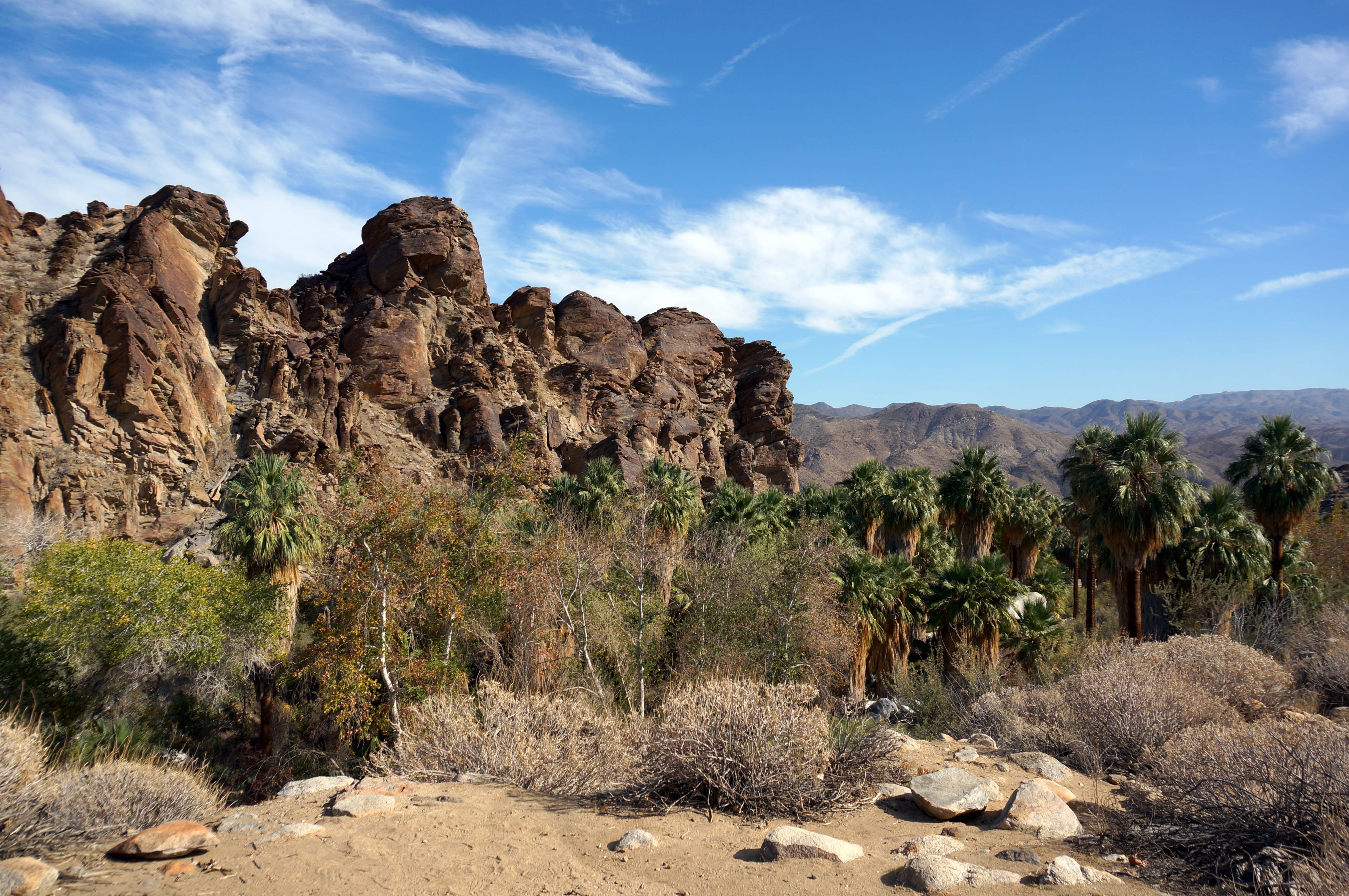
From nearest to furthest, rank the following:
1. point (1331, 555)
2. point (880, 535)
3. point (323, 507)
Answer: point (323, 507), point (1331, 555), point (880, 535)

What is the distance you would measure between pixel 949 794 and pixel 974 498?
25.5 metres

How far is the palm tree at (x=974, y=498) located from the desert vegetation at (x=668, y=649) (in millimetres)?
210

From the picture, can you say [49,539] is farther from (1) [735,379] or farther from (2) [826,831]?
(1) [735,379]

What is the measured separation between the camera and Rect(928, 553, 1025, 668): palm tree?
20.7 metres

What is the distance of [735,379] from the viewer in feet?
247

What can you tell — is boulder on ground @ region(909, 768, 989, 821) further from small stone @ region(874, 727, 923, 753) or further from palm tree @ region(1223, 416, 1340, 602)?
palm tree @ region(1223, 416, 1340, 602)

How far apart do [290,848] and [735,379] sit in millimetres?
70578

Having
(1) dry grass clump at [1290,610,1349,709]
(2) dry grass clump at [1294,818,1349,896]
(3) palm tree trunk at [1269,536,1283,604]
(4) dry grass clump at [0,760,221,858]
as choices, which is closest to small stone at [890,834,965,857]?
(2) dry grass clump at [1294,818,1349,896]

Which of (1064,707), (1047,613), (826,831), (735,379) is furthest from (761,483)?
(826,831)

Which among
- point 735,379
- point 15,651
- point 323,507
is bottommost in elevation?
point 15,651

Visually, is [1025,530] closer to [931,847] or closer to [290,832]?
[931,847]

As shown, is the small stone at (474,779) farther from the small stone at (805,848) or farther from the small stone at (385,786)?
the small stone at (805,848)

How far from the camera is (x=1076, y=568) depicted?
38.2m

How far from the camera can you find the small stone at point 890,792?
770cm
